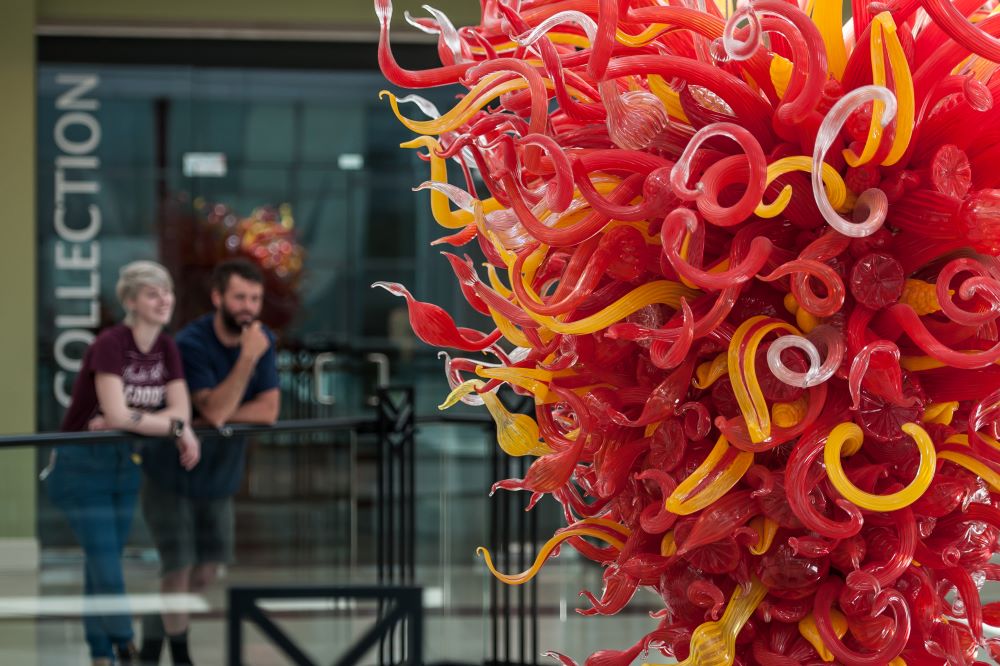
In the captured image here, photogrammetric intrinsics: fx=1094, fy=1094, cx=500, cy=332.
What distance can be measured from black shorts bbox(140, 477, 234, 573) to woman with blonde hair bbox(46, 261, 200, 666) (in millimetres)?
56

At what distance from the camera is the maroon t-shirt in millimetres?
3006

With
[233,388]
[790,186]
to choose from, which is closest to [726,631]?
[790,186]

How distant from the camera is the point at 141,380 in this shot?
3070 millimetres

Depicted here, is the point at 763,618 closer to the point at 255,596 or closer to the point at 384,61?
the point at 384,61

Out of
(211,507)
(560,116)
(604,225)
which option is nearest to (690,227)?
(604,225)

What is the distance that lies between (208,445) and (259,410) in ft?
0.94

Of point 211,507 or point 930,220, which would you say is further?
point 211,507

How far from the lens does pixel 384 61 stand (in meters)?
0.76

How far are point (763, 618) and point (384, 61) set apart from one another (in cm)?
46

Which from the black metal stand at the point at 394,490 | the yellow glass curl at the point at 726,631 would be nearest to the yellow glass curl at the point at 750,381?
the yellow glass curl at the point at 726,631

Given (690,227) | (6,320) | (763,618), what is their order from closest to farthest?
(690,227) < (763,618) < (6,320)

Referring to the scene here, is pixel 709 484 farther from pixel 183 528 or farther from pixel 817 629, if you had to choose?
pixel 183 528

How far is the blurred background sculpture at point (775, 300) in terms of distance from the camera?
65 centimetres

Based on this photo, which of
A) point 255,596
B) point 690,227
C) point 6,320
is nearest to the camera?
point 690,227
